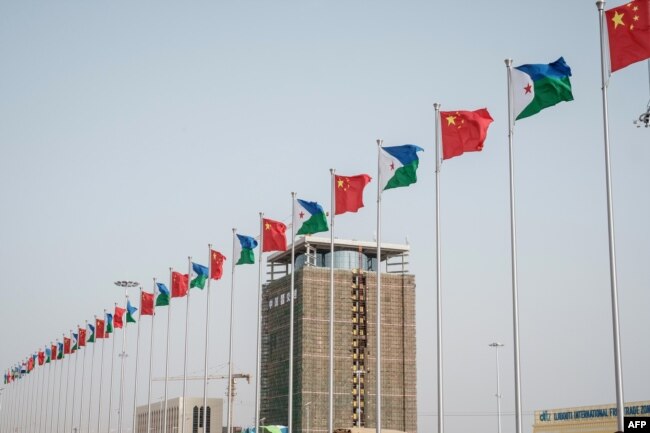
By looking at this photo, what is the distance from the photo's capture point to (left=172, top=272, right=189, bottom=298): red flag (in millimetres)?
68750

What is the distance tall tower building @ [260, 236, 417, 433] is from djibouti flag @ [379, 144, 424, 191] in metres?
136

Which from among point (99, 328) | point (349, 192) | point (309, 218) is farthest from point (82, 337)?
point (349, 192)

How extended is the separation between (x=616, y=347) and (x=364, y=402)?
161425 mm

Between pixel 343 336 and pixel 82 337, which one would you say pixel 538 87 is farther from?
pixel 343 336

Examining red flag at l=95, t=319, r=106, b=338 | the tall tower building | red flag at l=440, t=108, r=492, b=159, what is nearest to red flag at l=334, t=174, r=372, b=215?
red flag at l=440, t=108, r=492, b=159

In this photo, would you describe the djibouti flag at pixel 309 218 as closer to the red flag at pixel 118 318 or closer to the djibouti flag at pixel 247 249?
the djibouti flag at pixel 247 249

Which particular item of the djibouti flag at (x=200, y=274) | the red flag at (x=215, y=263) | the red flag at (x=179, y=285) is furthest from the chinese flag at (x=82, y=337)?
the red flag at (x=215, y=263)

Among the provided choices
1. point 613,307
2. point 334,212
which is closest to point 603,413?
point 334,212

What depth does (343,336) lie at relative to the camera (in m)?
190

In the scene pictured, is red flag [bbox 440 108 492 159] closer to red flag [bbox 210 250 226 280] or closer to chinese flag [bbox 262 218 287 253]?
chinese flag [bbox 262 218 287 253]

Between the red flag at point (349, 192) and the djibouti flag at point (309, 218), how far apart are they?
2673 mm

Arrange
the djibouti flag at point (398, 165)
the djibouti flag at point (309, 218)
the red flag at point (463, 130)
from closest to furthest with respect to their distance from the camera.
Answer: the red flag at point (463, 130)
the djibouti flag at point (398, 165)
the djibouti flag at point (309, 218)

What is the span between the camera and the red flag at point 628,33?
32.3m

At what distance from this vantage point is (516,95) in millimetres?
37656
